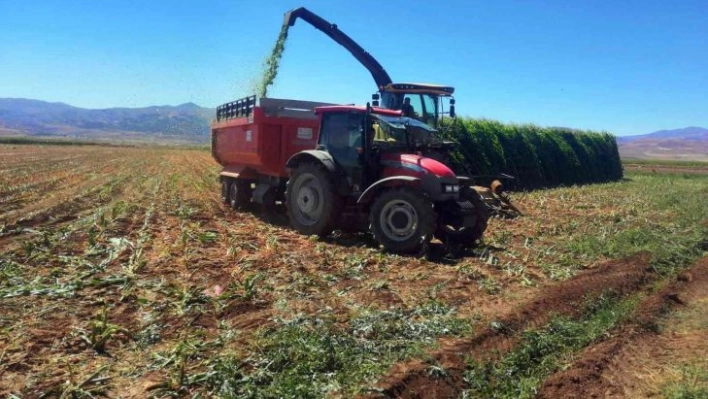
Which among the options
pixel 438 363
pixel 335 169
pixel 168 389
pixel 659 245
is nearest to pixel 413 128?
pixel 335 169

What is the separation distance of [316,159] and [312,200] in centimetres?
73

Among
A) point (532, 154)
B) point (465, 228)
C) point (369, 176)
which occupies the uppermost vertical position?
point (532, 154)

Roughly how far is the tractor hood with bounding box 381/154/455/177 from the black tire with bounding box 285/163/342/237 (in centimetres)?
103

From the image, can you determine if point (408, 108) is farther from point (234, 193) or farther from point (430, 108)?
point (234, 193)

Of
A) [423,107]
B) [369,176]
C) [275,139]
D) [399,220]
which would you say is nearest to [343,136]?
[369,176]

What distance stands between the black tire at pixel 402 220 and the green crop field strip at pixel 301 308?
30cm

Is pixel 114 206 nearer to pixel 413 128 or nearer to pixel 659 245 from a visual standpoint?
pixel 413 128

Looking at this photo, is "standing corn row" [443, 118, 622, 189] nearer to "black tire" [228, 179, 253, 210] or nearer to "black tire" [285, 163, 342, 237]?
"black tire" [228, 179, 253, 210]

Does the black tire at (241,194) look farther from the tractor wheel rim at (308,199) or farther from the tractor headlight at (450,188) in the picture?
the tractor headlight at (450,188)

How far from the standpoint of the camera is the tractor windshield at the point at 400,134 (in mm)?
9523

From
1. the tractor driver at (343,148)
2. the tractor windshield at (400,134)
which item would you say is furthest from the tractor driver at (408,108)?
the tractor driver at (343,148)

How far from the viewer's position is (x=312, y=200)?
10.2 meters

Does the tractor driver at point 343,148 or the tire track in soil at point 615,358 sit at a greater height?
the tractor driver at point 343,148

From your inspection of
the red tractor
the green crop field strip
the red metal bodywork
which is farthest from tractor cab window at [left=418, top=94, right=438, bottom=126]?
the green crop field strip
